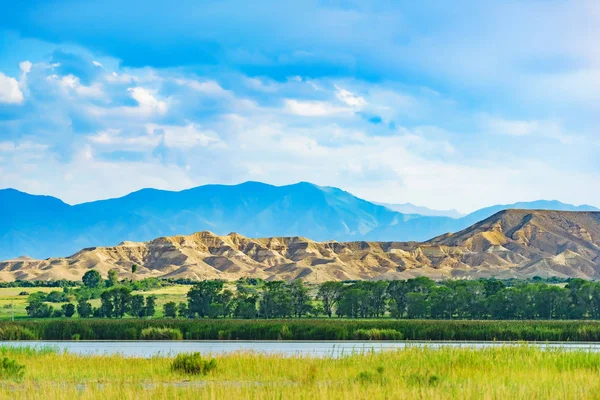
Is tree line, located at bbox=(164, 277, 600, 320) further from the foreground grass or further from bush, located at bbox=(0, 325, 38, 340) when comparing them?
the foreground grass

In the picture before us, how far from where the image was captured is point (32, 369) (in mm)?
28156

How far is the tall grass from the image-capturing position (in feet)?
211

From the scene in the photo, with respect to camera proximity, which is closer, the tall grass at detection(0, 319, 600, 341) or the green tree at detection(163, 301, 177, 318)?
the tall grass at detection(0, 319, 600, 341)

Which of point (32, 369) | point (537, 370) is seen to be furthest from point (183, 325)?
point (537, 370)

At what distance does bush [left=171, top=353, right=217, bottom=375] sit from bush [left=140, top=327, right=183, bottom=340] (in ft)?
134

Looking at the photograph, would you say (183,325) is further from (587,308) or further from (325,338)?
(587,308)

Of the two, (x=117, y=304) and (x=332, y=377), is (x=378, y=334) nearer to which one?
(x=332, y=377)

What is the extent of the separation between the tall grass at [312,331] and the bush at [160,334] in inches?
24.3

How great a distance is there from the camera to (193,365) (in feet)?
90.3

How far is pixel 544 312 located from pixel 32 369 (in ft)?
230

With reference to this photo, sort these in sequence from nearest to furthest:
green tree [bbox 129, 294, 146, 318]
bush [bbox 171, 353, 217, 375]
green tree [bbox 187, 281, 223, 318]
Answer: bush [bbox 171, 353, 217, 375] → green tree [bbox 187, 281, 223, 318] → green tree [bbox 129, 294, 146, 318]

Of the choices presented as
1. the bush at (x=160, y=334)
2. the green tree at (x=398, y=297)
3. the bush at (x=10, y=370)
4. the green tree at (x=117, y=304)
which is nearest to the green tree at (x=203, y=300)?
the green tree at (x=117, y=304)

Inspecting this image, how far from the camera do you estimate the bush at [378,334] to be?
65.1 meters

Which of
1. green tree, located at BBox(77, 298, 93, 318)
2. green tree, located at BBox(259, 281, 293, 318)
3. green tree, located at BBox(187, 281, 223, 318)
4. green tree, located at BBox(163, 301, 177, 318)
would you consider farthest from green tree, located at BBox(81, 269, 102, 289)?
green tree, located at BBox(259, 281, 293, 318)
